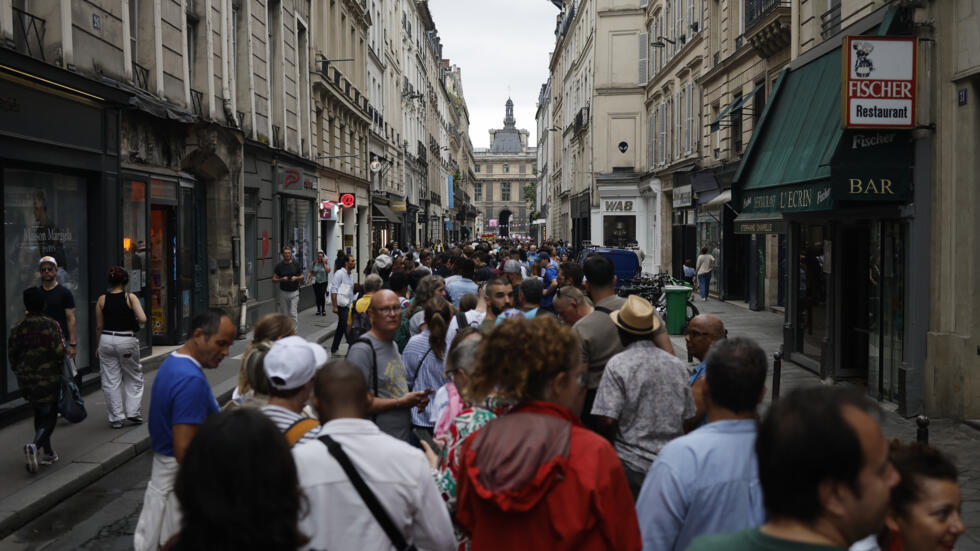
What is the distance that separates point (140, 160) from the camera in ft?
45.6

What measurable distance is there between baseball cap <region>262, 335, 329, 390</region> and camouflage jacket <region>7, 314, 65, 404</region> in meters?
5.02

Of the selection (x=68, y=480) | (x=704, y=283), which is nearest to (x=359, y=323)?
(x=68, y=480)

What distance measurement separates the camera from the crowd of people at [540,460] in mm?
1867

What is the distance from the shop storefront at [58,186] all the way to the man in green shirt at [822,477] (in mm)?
9816

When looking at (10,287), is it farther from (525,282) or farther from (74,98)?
(525,282)

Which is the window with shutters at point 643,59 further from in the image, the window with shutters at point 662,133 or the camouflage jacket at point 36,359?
the camouflage jacket at point 36,359

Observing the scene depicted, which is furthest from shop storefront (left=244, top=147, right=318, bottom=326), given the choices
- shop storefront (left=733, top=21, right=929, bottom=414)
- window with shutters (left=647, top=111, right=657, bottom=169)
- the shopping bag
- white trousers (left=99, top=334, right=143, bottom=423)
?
window with shutters (left=647, top=111, right=657, bottom=169)

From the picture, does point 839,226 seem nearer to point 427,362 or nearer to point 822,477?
point 427,362

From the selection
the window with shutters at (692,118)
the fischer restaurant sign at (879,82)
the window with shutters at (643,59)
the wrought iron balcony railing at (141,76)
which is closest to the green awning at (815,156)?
the fischer restaurant sign at (879,82)

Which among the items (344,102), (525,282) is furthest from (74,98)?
(344,102)

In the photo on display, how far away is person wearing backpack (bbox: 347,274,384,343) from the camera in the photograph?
894 centimetres

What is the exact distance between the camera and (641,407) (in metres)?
4.26

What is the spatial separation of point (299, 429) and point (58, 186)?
9.82 metres

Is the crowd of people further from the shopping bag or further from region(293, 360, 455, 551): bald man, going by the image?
the shopping bag
